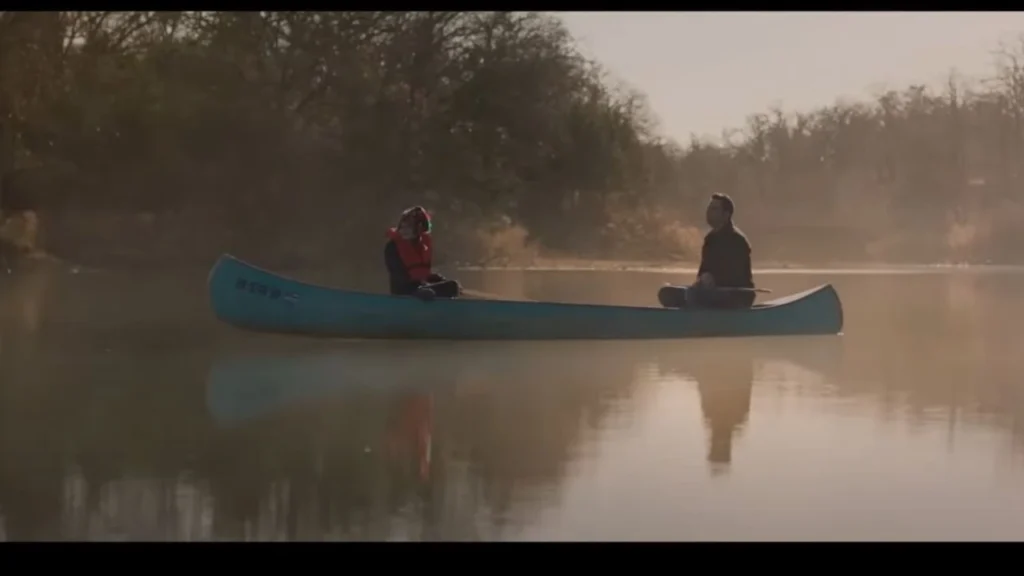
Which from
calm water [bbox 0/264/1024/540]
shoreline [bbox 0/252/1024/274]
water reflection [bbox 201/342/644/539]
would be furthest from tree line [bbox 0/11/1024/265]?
water reflection [bbox 201/342/644/539]

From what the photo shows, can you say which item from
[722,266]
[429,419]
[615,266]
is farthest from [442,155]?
[429,419]

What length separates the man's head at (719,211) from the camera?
17.1 ft

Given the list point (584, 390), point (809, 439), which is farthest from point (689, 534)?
point (584, 390)

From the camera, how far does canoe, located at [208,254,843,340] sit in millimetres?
4984

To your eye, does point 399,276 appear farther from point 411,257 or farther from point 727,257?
point 727,257

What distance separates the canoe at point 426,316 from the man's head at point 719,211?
0.37 metres

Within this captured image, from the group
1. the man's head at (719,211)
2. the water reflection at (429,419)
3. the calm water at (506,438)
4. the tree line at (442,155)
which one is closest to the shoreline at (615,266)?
the tree line at (442,155)

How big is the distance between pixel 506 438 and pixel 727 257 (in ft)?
7.84

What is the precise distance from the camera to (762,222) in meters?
11.2

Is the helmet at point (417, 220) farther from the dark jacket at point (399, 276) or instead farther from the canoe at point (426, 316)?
Answer: the canoe at point (426, 316)

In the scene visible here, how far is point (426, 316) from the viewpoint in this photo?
5.01 metres

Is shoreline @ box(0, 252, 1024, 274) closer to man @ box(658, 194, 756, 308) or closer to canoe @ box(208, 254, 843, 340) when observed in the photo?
man @ box(658, 194, 756, 308)

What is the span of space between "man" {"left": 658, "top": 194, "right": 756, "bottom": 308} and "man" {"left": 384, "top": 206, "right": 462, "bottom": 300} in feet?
3.48

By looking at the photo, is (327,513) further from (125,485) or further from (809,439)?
(809,439)
